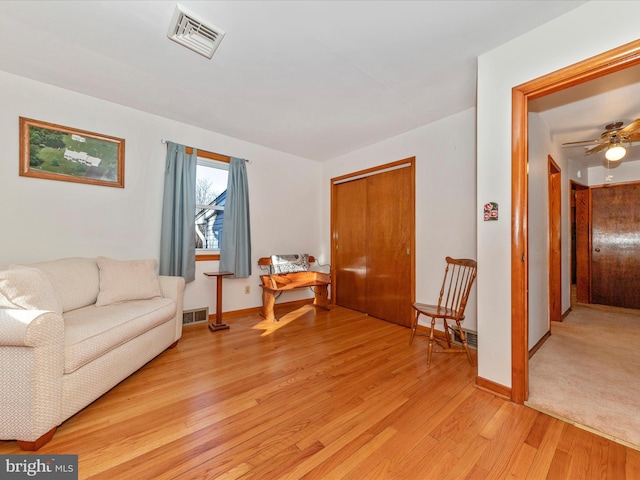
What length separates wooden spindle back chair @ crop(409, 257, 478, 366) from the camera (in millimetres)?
2311

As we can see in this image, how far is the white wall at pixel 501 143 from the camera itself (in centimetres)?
159

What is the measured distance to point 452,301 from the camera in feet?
8.59

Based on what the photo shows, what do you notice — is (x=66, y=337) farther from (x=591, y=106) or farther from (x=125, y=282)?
(x=591, y=106)

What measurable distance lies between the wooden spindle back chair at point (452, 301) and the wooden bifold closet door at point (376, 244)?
46 centimetres

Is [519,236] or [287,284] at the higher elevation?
[519,236]

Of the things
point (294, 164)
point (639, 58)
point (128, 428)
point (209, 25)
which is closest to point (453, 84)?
point (639, 58)

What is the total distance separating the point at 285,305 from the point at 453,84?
11.4 feet

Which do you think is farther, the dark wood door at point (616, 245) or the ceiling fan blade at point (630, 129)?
the dark wood door at point (616, 245)

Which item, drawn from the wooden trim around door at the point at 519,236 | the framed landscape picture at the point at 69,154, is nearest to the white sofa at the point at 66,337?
the framed landscape picture at the point at 69,154

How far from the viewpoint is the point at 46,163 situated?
2.40 meters

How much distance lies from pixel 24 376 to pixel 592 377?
3.73 meters

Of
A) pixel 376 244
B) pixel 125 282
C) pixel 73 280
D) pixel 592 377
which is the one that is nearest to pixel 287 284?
pixel 376 244

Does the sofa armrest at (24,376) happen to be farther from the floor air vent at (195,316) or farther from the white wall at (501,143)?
the white wall at (501,143)

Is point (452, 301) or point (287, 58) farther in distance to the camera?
point (452, 301)
